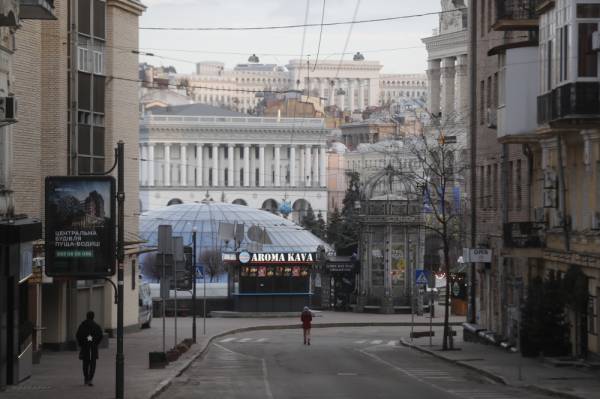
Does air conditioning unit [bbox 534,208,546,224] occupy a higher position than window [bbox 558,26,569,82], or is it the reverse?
window [bbox 558,26,569,82]

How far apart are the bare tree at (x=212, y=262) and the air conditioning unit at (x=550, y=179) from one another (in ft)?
171

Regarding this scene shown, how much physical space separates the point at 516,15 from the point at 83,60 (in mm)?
12322

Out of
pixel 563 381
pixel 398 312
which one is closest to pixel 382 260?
pixel 398 312

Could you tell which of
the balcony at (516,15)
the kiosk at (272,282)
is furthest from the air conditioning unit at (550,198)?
the kiosk at (272,282)

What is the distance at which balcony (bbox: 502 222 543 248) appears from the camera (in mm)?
42594

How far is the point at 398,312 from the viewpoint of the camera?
8156cm

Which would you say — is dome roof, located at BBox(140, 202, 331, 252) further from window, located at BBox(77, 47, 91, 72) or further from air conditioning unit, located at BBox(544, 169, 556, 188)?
air conditioning unit, located at BBox(544, 169, 556, 188)

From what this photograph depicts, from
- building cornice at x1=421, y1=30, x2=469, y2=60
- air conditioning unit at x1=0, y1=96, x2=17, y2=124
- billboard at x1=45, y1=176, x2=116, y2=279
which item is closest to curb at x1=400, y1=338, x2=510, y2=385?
billboard at x1=45, y1=176, x2=116, y2=279

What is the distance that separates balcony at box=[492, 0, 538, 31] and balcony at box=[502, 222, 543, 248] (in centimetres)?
516

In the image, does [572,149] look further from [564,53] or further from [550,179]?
[564,53]

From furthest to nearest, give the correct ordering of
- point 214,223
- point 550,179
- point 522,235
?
point 214,223 < point 522,235 < point 550,179

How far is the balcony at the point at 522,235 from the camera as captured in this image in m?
42.6

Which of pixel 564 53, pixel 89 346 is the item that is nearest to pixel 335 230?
pixel 564 53

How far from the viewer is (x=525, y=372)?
3622cm
